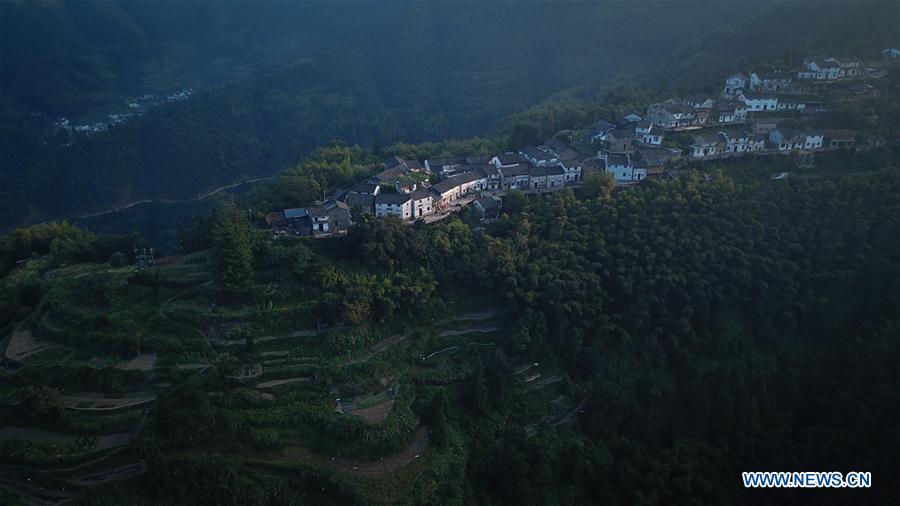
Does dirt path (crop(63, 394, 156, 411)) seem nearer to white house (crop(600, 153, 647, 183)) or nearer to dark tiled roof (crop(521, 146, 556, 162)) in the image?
dark tiled roof (crop(521, 146, 556, 162))

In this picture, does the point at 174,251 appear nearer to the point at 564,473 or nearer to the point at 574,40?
the point at 564,473

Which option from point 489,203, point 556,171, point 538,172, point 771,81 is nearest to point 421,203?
point 489,203

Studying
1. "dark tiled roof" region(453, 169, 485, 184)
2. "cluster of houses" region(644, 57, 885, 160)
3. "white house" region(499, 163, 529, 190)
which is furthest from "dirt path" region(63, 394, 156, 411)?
"cluster of houses" region(644, 57, 885, 160)

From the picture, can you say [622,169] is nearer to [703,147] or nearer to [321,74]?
[703,147]

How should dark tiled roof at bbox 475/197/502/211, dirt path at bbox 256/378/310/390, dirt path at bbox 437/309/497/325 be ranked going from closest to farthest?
1. dirt path at bbox 256/378/310/390
2. dirt path at bbox 437/309/497/325
3. dark tiled roof at bbox 475/197/502/211

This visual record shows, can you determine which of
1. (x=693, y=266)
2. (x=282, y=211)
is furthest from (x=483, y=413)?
(x=282, y=211)

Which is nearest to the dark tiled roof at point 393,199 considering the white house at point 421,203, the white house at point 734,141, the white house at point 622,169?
the white house at point 421,203

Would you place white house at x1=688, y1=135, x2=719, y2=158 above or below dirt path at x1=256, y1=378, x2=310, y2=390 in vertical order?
above
